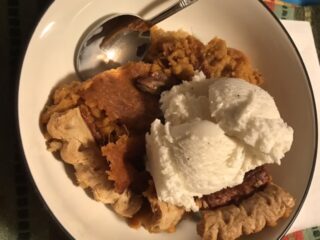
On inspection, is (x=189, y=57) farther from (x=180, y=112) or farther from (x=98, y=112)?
(x=98, y=112)

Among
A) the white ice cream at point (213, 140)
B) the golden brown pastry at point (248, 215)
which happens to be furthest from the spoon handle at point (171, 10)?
the golden brown pastry at point (248, 215)

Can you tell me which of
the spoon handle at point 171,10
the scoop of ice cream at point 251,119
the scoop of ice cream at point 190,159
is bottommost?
the scoop of ice cream at point 190,159

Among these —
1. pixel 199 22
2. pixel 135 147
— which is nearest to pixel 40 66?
pixel 135 147

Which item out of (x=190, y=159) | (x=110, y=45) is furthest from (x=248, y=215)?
(x=110, y=45)

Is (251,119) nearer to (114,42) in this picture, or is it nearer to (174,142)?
(174,142)

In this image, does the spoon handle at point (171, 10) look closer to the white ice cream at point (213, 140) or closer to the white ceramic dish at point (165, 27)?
the white ceramic dish at point (165, 27)

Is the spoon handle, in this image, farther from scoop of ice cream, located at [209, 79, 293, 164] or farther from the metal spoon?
scoop of ice cream, located at [209, 79, 293, 164]
